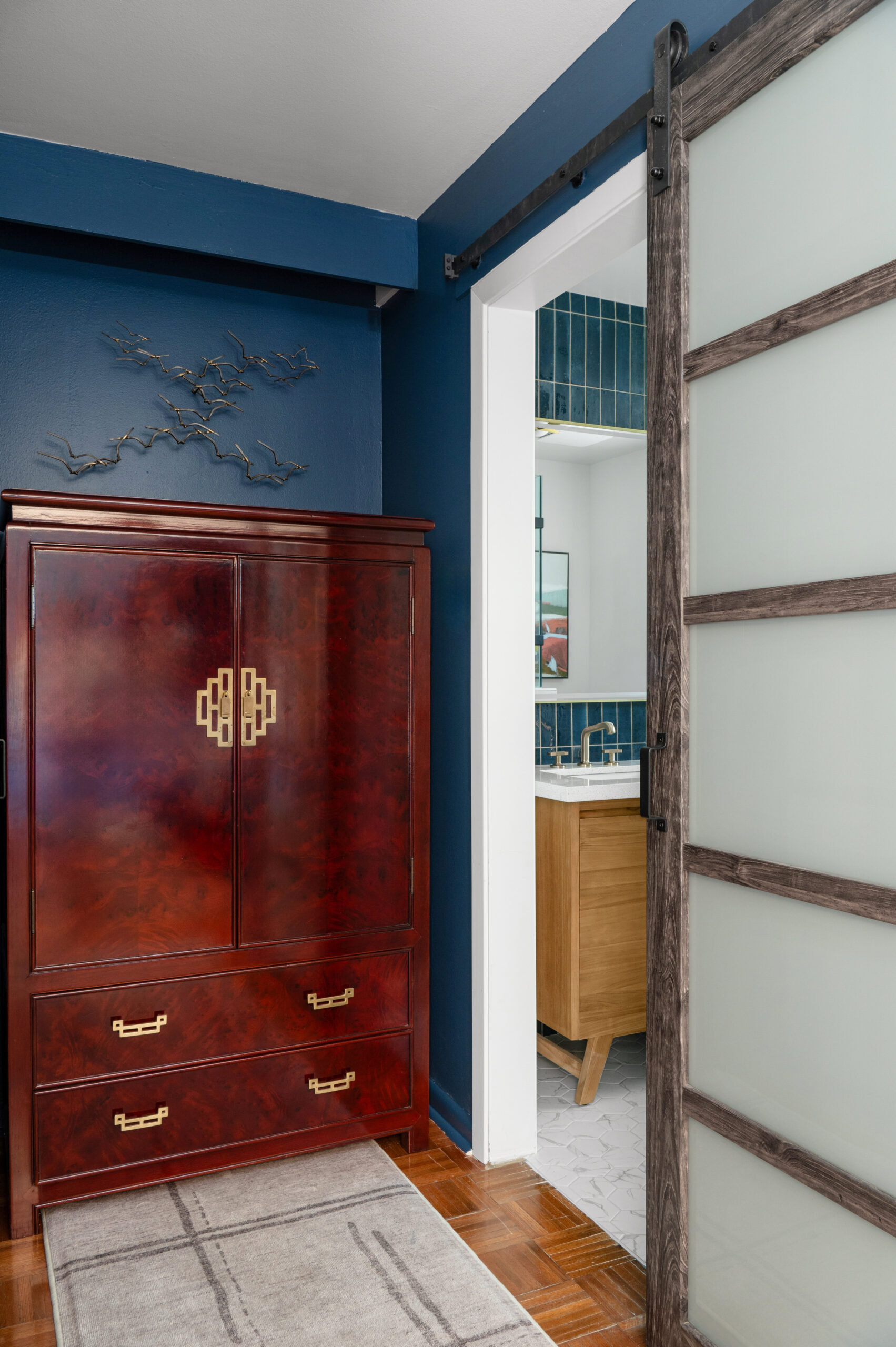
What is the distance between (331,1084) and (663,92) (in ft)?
7.65

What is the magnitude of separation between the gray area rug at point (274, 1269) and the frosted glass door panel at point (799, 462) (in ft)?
4.88

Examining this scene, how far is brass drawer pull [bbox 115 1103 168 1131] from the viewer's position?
216 cm

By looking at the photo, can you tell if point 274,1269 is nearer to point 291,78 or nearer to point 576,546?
point 576,546

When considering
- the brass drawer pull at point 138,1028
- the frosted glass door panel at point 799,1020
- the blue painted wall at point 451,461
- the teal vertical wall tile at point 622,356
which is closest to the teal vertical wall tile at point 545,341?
the teal vertical wall tile at point 622,356

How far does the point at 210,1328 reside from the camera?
5.79 feet

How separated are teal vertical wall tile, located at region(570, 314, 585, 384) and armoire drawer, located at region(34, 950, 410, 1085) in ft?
6.60

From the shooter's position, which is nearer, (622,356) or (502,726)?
(502,726)

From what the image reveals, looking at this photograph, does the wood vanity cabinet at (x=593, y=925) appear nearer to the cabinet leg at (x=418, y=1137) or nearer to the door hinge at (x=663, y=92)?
the cabinet leg at (x=418, y=1137)

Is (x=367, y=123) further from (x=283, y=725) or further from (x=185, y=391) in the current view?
(x=283, y=725)

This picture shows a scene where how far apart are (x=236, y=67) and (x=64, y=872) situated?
1.89m

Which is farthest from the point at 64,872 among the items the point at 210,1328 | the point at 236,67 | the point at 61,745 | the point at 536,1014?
the point at 236,67

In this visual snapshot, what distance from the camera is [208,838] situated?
7.41ft

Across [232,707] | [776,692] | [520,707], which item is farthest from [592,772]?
[776,692]

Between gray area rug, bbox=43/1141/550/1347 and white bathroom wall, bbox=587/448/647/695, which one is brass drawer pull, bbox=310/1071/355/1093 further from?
white bathroom wall, bbox=587/448/647/695
